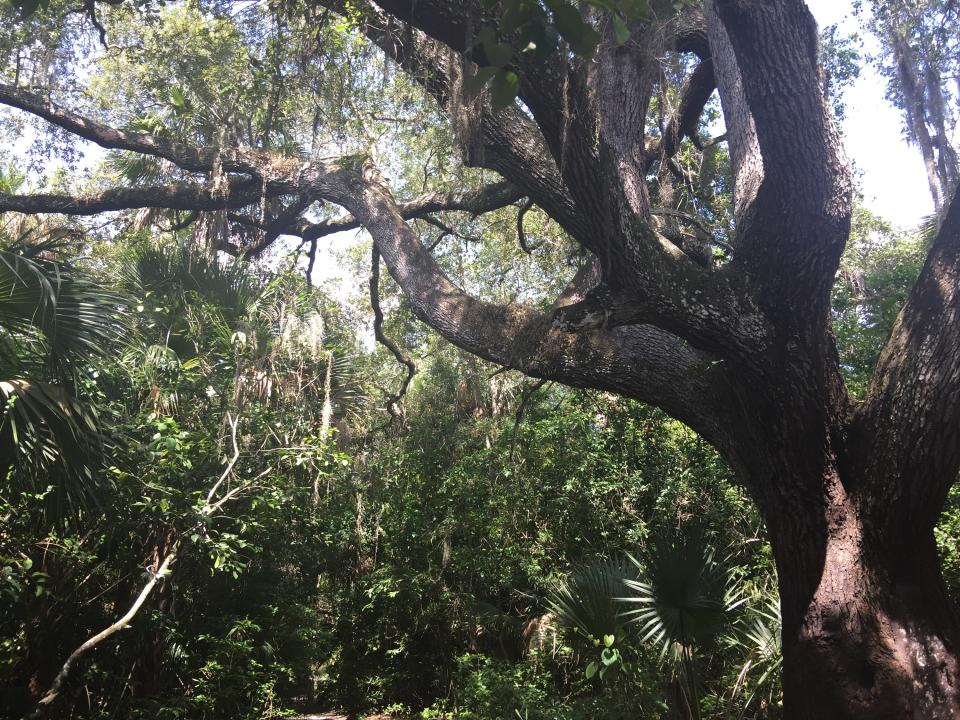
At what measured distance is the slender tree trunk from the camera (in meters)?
2.87

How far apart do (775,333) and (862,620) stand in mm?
1231

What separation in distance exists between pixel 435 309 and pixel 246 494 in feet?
9.35

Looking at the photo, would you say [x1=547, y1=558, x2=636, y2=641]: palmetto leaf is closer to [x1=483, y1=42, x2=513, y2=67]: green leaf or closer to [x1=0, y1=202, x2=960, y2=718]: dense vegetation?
[x1=0, y1=202, x2=960, y2=718]: dense vegetation

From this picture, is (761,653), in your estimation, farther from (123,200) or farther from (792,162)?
(123,200)

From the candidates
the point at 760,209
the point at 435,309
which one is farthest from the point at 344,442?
the point at 760,209

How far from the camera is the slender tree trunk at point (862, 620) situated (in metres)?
2.87

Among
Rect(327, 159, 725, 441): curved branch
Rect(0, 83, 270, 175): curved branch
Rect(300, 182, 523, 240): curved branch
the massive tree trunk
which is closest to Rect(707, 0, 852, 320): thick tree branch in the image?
Rect(327, 159, 725, 441): curved branch

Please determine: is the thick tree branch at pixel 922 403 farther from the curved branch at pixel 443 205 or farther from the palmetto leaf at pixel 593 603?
the curved branch at pixel 443 205

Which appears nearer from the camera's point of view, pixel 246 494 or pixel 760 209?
pixel 760 209

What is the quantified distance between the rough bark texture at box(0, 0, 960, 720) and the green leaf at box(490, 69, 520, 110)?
1.92ft

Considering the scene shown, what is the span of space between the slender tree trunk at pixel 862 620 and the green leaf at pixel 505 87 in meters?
2.24

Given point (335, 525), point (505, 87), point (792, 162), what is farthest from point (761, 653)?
point (335, 525)

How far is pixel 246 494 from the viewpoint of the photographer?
241 inches

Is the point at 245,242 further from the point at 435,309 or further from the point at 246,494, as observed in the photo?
the point at 435,309
